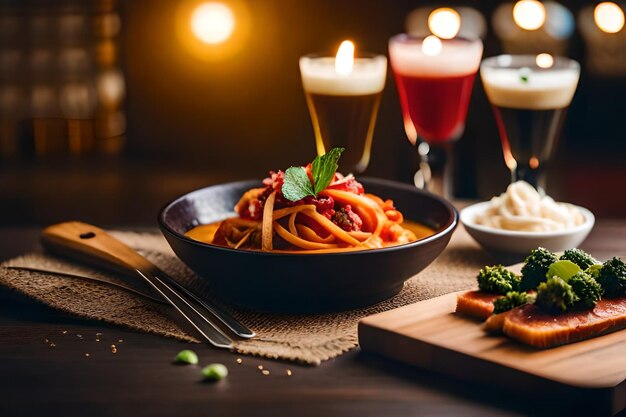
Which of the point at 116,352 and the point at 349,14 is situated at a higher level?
the point at 349,14

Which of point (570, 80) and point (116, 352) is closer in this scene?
point (116, 352)

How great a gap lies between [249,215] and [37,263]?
25.2 inches

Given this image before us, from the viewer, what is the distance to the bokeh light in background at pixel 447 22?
4.06m

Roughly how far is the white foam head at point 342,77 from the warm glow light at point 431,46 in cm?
13

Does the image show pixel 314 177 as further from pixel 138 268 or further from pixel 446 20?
pixel 446 20

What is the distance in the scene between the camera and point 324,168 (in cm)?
217

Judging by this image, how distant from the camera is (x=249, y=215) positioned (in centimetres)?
229

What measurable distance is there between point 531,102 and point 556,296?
984mm

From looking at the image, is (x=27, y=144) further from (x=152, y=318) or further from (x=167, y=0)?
(x=152, y=318)

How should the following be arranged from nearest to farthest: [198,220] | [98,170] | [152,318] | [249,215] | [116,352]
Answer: [116,352] → [152,318] → [249,215] → [198,220] → [98,170]

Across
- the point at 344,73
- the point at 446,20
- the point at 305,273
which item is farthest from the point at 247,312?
the point at 446,20

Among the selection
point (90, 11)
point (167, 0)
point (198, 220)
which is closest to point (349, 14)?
point (167, 0)

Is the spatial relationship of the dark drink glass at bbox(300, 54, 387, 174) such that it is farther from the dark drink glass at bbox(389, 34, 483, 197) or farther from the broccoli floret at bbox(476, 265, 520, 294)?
the broccoli floret at bbox(476, 265, 520, 294)

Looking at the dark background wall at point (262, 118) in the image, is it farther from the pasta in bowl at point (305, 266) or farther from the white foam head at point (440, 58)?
the pasta in bowl at point (305, 266)
